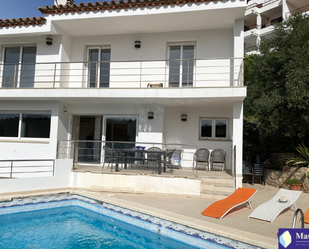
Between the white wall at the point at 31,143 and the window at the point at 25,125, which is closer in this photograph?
the white wall at the point at 31,143

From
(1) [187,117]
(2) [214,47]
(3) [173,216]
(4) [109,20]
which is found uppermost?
(4) [109,20]

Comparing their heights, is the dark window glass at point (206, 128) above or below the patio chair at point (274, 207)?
above

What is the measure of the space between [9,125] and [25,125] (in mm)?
893

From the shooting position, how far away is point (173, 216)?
675cm

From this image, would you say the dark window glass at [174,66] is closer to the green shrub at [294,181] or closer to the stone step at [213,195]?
the stone step at [213,195]

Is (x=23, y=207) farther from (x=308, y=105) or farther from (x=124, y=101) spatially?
(x=308, y=105)

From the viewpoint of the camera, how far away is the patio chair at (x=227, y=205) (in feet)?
22.6

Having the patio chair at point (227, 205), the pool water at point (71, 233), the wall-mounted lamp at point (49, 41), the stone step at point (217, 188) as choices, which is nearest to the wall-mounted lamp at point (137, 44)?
the wall-mounted lamp at point (49, 41)

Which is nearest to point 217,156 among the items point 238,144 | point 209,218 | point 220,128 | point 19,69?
point 238,144

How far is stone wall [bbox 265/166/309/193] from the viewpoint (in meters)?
10.3

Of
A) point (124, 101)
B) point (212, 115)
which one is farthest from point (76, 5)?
point (212, 115)

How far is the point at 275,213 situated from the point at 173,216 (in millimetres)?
2635

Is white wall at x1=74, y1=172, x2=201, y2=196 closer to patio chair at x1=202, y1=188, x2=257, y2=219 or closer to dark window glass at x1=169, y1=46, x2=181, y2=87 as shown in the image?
patio chair at x1=202, y1=188, x2=257, y2=219

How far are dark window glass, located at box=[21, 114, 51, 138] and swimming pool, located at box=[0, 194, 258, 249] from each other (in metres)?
4.15
